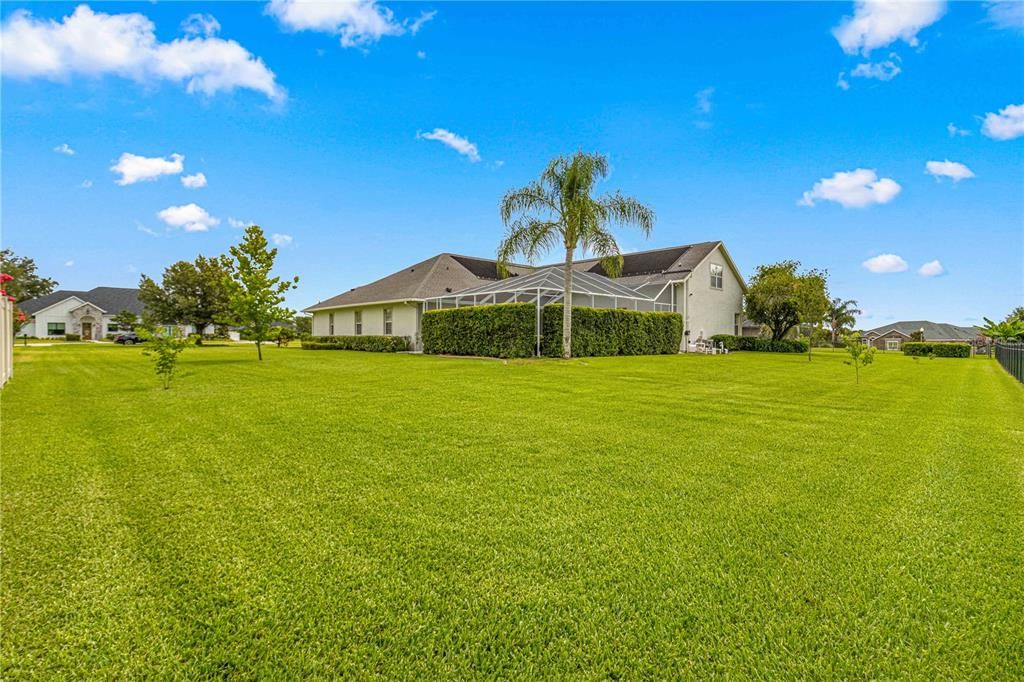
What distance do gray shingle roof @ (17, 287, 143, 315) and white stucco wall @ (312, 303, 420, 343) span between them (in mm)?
29558

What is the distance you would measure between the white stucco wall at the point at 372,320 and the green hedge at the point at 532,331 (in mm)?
2759

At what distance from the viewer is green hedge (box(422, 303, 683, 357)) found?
19.2 m

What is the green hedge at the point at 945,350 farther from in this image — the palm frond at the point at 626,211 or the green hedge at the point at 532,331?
the palm frond at the point at 626,211

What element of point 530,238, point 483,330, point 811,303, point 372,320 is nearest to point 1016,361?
point 530,238

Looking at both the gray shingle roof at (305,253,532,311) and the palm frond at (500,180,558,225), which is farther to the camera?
the gray shingle roof at (305,253,532,311)

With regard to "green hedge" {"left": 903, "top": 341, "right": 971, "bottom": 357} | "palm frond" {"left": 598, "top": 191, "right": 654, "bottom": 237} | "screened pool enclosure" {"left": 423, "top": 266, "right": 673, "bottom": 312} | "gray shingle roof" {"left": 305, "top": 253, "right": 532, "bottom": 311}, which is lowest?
"green hedge" {"left": 903, "top": 341, "right": 971, "bottom": 357}

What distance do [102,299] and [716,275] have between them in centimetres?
6337

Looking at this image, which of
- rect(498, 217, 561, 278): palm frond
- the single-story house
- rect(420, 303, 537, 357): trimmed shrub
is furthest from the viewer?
the single-story house

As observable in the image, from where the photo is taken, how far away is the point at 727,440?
230 inches

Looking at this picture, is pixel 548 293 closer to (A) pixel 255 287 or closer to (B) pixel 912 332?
(A) pixel 255 287

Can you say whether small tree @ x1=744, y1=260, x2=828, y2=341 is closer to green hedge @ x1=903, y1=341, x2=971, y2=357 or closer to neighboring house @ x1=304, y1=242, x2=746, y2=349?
neighboring house @ x1=304, y1=242, x2=746, y2=349

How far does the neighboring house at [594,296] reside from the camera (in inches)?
1017

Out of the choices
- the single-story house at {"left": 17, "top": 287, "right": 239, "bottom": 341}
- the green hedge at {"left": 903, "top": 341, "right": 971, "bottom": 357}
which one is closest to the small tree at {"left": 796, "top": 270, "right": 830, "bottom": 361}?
the green hedge at {"left": 903, "top": 341, "right": 971, "bottom": 357}

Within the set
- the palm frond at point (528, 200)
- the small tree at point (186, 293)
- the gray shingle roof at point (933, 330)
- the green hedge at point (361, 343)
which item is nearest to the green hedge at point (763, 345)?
the palm frond at point (528, 200)
